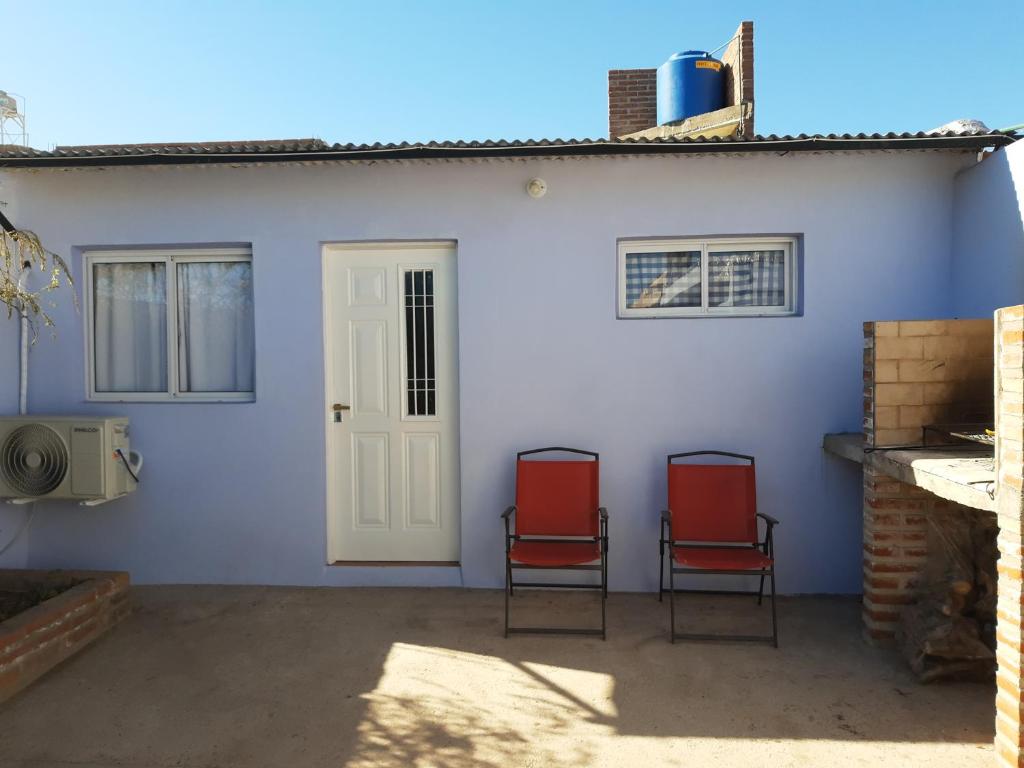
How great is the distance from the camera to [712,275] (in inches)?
183

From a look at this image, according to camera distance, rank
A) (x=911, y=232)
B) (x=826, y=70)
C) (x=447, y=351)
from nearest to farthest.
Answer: (x=911, y=232)
(x=447, y=351)
(x=826, y=70)

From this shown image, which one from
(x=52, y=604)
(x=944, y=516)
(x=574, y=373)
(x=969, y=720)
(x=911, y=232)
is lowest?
(x=969, y=720)

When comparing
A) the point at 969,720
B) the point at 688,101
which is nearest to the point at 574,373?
the point at 969,720

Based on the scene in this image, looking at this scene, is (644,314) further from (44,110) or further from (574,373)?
(44,110)

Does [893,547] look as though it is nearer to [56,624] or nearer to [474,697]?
[474,697]

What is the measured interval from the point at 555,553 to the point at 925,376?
95.9 inches

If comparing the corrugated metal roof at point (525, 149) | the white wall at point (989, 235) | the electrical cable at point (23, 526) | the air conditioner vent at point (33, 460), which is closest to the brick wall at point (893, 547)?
the white wall at point (989, 235)

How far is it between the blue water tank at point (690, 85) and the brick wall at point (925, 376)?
4.97 meters

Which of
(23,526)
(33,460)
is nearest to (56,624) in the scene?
(33,460)

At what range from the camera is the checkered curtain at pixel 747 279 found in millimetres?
4629

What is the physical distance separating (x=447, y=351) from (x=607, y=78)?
5.58 m

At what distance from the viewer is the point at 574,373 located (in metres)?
4.61

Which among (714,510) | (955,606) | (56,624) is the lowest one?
(56,624)

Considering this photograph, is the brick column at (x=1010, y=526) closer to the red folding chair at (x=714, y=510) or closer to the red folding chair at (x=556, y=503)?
the red folding chair at (x=714, y=510)
